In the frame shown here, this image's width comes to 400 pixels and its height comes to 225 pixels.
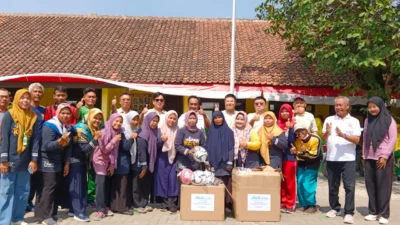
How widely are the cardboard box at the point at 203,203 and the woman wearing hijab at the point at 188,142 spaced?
1.53ft

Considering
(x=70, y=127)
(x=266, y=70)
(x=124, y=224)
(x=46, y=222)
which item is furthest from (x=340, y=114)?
(x=266, y=70)

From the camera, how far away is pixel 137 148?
4.96m

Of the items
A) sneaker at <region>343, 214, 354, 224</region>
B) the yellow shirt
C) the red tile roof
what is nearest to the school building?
the red tile roof

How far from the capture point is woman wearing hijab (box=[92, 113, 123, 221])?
4.61 meters

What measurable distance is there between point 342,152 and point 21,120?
160 inches

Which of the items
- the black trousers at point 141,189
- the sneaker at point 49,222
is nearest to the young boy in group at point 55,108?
the black trousers at point 141,189

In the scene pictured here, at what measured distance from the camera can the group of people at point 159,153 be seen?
437cm

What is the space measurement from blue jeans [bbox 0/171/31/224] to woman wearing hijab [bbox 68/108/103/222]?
20.7 inches

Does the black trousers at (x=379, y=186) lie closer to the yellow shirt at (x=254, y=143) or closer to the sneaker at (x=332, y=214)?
the sneaker at (x=332, y=214)

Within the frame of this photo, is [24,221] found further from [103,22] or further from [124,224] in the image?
[103,22]

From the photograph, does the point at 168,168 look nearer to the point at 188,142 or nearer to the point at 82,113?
the point at 188,142

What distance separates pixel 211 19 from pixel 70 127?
41.3ft

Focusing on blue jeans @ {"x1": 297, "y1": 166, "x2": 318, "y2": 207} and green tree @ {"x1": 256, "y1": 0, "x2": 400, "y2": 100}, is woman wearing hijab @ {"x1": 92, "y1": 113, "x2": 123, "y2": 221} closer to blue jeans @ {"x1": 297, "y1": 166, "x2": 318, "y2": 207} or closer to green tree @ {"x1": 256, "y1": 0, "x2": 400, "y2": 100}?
blue jeans @ {"x1": 297, "y1": 166, "x2": 318, "y2": 207}

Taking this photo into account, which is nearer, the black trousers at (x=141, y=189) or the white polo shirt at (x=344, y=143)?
the white polo shirt at (x=344, y=143)
